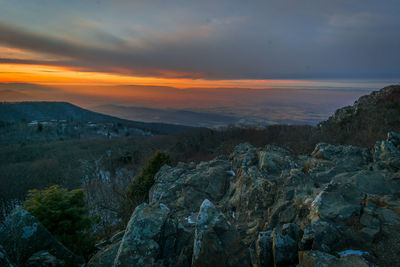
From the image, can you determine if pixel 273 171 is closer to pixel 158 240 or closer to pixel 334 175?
pixel 334 175

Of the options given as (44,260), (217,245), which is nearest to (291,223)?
(217,245)

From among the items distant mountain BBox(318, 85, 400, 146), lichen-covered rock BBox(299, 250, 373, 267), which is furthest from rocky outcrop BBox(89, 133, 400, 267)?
distant mountain BBox(318, 85, 400, 146)

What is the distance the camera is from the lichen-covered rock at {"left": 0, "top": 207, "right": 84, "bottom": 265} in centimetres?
600

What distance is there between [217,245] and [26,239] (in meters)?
5.63

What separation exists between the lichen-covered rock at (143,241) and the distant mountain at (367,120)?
58.7 ft

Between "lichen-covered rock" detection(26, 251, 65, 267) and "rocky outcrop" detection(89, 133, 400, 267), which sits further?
"lichen-covered rock" detection(26, 251, 65, 267)

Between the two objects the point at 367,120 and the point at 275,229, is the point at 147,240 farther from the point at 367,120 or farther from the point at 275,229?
the point at 367,120

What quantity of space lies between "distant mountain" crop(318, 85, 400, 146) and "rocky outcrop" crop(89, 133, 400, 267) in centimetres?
1001

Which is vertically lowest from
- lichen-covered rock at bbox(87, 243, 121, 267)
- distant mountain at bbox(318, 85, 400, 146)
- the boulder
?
lichen-covered rock at bbox(87, 243, 121, 267)

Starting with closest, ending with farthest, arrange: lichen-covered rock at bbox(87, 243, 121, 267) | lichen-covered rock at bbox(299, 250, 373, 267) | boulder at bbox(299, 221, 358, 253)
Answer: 1. lichen-covered rock at bbox(299, 250, 373, 267)
2. boulder at bbox(299, 221, 358, 253)
3. lichen-covered rock at bbox(87, 243, 121, 267)

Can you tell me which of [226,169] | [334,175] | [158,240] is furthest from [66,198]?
[334,175]

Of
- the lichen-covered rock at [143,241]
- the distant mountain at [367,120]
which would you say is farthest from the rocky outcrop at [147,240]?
the distant mountain at [367,120]

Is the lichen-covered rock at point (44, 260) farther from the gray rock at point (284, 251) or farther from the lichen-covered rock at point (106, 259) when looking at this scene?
the gray rock at point (284, 251)

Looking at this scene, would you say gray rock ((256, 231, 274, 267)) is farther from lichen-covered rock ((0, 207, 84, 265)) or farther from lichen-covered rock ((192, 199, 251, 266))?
lichen-covered rock ((0, 207, 84, 265))
